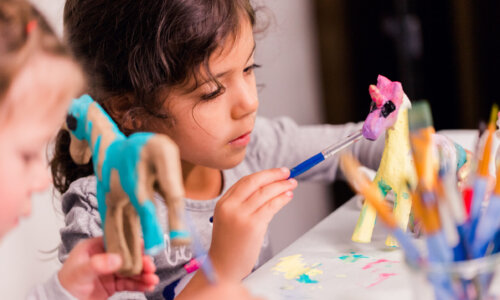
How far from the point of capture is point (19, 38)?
1.14ft

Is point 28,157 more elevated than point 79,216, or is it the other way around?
point 28,157

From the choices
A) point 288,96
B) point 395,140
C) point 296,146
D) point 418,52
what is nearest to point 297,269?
point 395,140

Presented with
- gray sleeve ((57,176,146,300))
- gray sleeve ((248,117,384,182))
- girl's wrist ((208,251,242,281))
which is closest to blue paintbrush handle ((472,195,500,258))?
girl's wrist ((208,251,242,281))

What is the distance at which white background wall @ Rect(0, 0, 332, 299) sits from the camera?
34.8 inches

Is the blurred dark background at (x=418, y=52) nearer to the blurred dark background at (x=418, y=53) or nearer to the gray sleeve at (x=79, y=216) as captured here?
the blurred dark background at (x=418, y=53)

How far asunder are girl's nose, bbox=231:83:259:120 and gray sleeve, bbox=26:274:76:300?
0.26m

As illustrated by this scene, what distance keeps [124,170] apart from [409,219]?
13.0 inches

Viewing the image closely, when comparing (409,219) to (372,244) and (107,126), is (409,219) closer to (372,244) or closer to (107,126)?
(372,244)

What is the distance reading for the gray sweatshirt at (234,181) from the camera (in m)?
0.63

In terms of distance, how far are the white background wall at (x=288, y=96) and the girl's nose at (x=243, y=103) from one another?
0.42 metres

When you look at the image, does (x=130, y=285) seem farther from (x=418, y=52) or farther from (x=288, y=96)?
(x=418, y=52)

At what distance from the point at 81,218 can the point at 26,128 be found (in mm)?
288

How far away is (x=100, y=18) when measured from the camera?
623 mm

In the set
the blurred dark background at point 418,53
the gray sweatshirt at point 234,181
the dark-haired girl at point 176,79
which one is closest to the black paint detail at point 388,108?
the dark-haired girl at point 176,79
